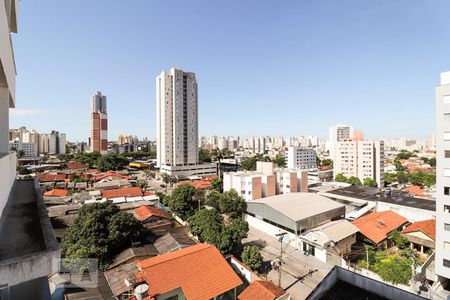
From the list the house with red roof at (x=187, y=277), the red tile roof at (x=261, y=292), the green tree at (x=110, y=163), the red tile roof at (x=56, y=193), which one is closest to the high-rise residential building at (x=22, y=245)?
the house with red roof at (x=187, y=277)

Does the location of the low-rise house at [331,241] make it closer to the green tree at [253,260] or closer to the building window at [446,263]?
the building window at [446,263]

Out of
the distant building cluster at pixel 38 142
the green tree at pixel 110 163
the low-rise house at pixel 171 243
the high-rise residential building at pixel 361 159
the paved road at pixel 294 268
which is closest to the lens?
the paved road at pixel 294 268

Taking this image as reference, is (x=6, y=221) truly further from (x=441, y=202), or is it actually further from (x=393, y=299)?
(x=441, y=202)

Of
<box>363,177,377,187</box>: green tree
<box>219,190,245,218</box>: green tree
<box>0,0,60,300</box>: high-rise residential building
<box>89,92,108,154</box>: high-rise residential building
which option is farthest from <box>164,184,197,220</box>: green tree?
<box>89,92,108,154</box>: high-rise residential building

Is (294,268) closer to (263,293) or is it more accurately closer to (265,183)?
(263,293)

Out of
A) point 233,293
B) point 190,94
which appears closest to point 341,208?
point 233,293

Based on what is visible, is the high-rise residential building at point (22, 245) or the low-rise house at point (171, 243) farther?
the low-rise house at point (171, 243)

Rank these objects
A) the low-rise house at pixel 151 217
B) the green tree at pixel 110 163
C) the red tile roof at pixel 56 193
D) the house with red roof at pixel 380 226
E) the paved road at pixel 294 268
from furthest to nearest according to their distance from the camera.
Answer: the green tree at pixel 110 163, the red tile roof at pixel 56 193, the low-rise house at pixel 151 217, the house with red roof at pixel 380 226, the paved road at pixel 294 268
